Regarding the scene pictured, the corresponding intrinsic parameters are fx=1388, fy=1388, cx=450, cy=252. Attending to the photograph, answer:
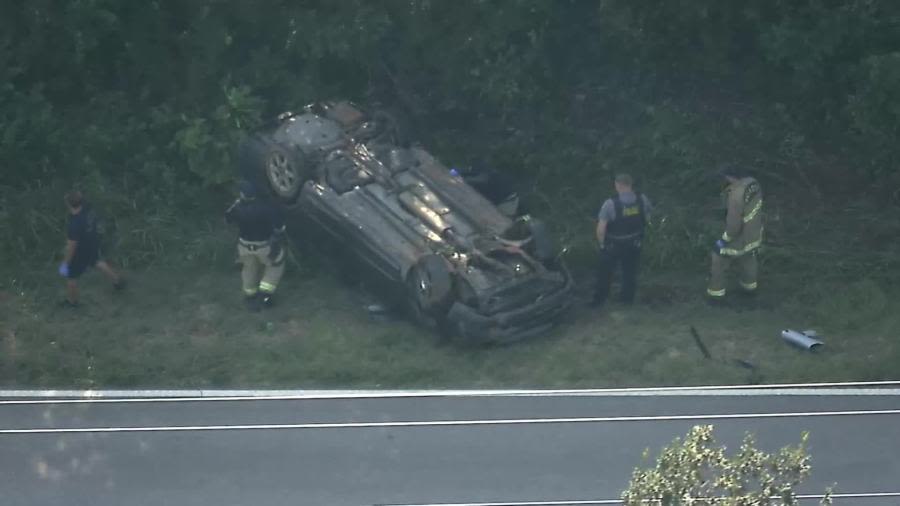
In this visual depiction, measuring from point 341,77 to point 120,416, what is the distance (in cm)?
683

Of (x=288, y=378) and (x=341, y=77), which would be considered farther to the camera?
(x=341, y=77)

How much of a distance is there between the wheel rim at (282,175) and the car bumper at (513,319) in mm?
2599

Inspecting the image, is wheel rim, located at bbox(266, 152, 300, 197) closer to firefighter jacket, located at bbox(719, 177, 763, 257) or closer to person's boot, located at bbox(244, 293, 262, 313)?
person's boot, located at bbox(244, 293, 262, 313)

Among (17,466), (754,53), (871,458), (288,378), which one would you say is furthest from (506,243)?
(754,53)

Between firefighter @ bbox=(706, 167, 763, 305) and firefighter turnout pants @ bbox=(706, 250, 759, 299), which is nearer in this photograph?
firefighter @ bbox=(706, 167, 763, 305)

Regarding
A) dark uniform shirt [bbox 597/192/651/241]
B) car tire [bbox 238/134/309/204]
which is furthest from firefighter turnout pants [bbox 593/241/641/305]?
car tire [bbox 238/134/309/204]

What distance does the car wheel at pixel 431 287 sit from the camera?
13.4m

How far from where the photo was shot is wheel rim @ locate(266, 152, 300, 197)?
15.0 meters

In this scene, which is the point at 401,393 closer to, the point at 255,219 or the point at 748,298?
Answer: the point at 255,219

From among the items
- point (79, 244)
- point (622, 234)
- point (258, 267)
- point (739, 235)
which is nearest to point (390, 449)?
point (258, 267)

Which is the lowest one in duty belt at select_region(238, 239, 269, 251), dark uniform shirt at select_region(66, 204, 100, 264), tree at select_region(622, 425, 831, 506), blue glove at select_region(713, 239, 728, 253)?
dark uniform shirt at select_region(66, 204, 100, 264)

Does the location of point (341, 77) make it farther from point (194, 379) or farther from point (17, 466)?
point (17, 466)

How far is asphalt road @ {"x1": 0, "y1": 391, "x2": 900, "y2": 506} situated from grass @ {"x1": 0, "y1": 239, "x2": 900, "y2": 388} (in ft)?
1.40

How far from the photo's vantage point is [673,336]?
14.1 m
